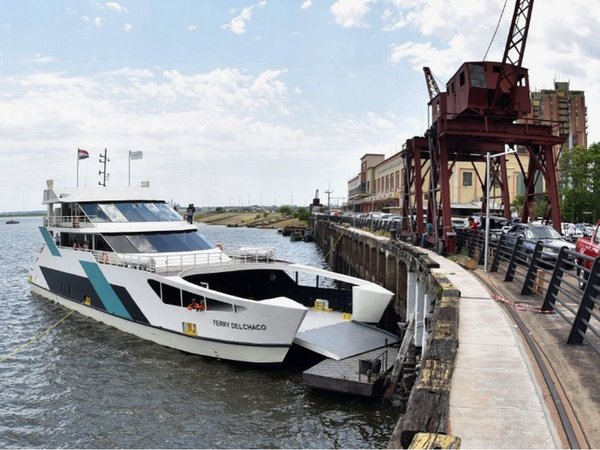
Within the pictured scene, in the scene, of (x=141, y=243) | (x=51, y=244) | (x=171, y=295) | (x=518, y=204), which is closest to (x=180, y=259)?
(x=171, y=295)

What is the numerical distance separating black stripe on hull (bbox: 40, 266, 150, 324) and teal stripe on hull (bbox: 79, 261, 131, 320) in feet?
0.82

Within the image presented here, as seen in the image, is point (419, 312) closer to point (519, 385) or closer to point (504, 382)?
point (504, 382)

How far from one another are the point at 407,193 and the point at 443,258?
511 inches

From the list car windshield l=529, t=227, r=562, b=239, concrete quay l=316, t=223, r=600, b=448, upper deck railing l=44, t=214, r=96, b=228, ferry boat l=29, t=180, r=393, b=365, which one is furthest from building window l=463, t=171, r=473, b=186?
concrete quay l=316, t=223, r=600, b=448

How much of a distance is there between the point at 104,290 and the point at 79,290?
3214 millimetres

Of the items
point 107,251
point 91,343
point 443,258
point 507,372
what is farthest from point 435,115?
point 507,372

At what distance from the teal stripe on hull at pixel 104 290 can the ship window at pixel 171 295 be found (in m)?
2.25

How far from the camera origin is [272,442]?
481 inches

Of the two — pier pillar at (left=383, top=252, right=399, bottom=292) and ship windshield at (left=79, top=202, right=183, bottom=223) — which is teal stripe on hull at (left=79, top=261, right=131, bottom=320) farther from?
pier pillar at (left=383, top=252, right=399, bottom=292)

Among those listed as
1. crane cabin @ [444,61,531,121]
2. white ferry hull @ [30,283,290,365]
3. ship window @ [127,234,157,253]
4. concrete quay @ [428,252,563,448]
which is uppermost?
crane cabin @ [444,61,531,121]

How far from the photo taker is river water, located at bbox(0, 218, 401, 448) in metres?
12.4

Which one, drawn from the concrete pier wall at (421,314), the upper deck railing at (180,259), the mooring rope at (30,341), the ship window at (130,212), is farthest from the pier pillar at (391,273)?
the mooring rope at (30,341)

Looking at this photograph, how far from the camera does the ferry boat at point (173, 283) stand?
632 inches

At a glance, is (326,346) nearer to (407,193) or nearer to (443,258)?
(443,258)
